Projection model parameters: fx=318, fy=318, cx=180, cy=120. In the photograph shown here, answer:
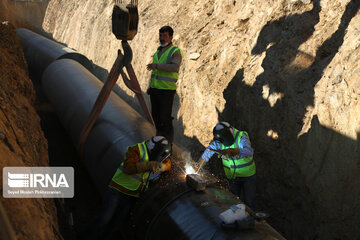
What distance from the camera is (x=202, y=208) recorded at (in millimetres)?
3686

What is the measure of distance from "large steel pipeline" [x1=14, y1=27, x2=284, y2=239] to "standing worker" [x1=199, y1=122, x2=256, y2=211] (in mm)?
639

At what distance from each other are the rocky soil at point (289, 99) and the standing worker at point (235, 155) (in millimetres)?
679

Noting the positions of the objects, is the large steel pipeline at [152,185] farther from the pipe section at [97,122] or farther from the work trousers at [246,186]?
the work trousers at [246,186]

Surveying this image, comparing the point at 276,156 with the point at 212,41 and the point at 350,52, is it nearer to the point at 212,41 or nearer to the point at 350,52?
the point at 350,52

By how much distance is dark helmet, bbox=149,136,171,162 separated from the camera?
418cm

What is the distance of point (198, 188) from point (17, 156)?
86.0 inches

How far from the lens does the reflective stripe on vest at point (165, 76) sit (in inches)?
214

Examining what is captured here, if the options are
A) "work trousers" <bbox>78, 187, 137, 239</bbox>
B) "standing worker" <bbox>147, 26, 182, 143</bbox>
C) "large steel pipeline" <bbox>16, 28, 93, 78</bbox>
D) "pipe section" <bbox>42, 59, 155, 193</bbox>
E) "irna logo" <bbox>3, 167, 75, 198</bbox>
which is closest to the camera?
"irna logo" <bbox>3, 167, 75, 198</bbox>

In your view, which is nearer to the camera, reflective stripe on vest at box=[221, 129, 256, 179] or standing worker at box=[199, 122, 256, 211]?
standing worker at box=[199, 122, 256, 211]

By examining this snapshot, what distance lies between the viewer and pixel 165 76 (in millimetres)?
5520

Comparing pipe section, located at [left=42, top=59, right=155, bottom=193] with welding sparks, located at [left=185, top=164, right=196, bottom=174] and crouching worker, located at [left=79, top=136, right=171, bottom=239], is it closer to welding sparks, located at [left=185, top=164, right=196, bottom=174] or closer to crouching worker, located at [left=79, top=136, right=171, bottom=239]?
crouching worker, located at [left=79, top=136, right=171, bottom=239]

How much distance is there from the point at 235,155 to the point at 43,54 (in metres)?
9.05

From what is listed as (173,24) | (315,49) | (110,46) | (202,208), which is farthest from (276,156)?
(110,46)

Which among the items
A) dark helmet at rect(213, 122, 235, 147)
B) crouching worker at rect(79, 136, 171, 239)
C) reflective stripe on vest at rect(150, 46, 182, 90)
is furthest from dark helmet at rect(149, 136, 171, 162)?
reflective stripe on vest at rect(150, 46, 182, 90)
